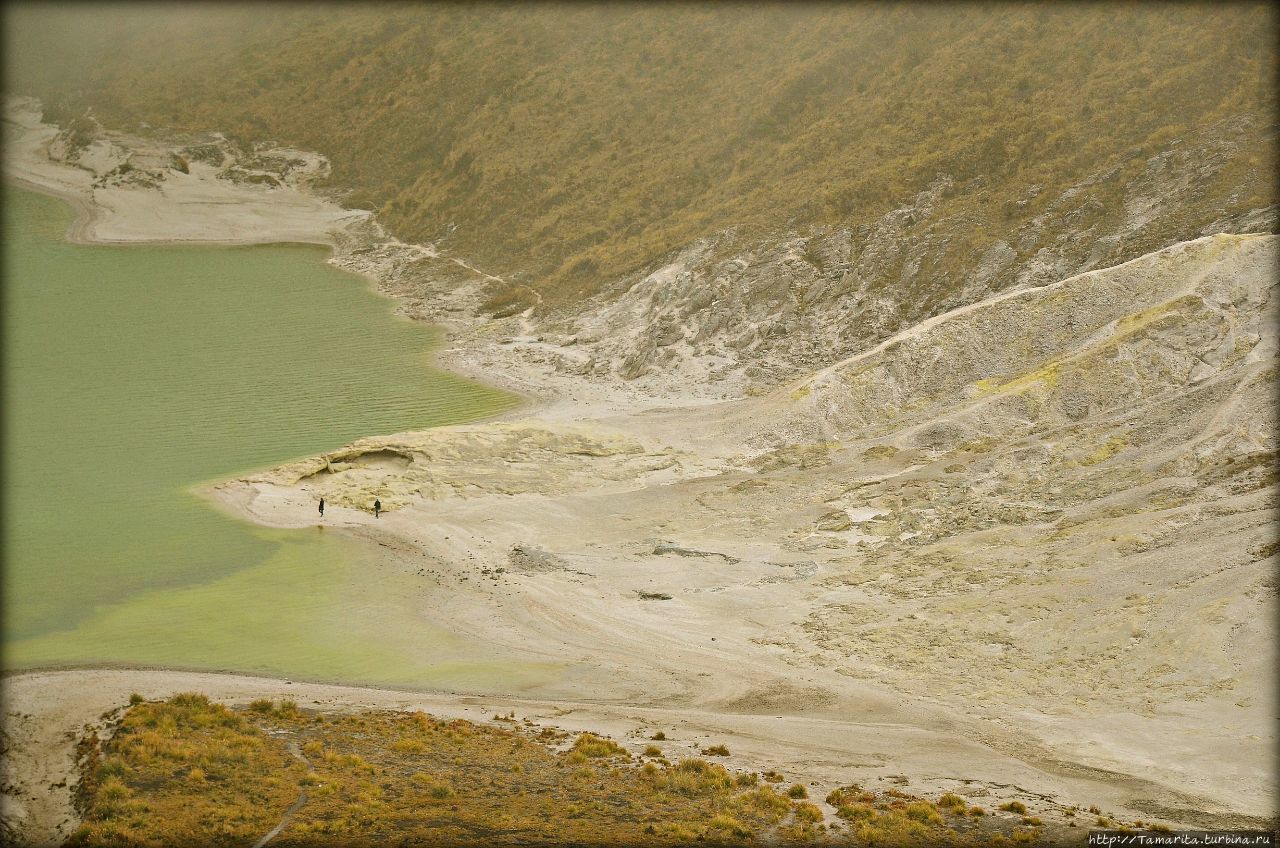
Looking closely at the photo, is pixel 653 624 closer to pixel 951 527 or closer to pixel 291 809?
pixel 951 527

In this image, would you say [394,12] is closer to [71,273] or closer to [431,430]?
[71,273]

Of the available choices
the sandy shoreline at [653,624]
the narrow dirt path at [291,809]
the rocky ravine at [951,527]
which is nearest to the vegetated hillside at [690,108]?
the rocky ravine at [951,527]

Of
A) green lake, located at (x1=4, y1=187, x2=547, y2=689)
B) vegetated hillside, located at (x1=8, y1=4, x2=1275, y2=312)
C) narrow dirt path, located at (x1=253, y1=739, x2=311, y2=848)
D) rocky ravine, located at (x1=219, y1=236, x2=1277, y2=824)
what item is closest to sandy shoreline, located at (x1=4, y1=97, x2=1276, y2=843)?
rocky ravine, located at (x1=219, y1=236, x2=1277, y2=824)

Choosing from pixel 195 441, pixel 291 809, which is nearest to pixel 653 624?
pixel 291 809

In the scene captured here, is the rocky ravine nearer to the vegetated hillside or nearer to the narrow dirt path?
the narrow dirt path

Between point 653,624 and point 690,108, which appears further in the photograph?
point 690,108

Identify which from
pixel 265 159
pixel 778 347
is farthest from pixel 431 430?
pixel 265 159
